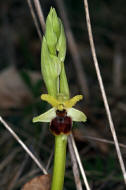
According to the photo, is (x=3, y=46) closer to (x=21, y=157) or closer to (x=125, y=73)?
(x=125, y=73)

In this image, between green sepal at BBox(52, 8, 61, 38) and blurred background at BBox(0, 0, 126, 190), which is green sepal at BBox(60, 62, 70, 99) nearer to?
green sepal at BBox(52, 8, 61, 38)

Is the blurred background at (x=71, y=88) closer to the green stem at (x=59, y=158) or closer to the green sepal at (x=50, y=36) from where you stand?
the green stem at (x=59, y=158)

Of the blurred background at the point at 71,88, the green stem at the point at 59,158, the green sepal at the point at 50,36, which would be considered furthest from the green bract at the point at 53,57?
the blurred background at the point at 71,88

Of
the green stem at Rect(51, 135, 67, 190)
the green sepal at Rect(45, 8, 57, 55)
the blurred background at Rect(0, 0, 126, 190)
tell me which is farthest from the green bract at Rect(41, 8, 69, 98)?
the blurred background at Rect(0, 0, 126, 190)

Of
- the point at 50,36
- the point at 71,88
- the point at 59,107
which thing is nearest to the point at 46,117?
the point at 59,107

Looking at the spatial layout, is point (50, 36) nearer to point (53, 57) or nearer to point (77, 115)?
point (53, 57)

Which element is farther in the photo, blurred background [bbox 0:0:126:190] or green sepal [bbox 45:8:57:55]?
blurred background [bbox 0:0:126:190]

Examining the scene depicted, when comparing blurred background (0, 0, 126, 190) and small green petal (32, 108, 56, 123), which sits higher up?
small green petal (32, 108, 56, 123)
